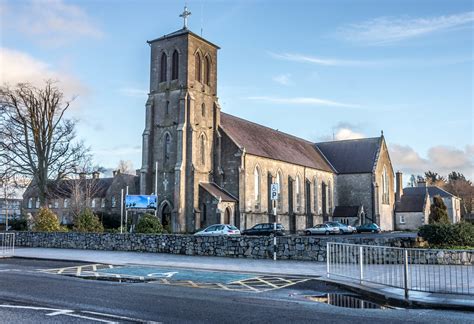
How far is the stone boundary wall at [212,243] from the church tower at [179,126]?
13.8m

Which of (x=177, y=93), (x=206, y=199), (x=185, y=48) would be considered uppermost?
(x=185, y=48)

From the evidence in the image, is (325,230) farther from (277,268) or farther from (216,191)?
(277,268)

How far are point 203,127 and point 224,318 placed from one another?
126 ft

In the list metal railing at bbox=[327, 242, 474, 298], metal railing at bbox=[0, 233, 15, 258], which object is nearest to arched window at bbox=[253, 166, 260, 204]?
metal railing at bbox=[0, 233, 15, 258]

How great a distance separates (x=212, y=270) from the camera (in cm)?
1775

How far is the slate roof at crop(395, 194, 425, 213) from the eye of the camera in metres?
68.3

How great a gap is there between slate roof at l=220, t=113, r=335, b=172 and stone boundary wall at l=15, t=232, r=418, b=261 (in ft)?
70.9

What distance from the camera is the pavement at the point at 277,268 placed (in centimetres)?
1084

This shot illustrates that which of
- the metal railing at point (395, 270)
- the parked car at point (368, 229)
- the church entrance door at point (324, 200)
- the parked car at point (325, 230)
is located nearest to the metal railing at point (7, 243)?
the metal railing at point (395, 270)

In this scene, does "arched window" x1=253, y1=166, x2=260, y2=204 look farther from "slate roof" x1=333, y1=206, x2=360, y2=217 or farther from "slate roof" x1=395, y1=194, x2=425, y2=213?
"slate roof" x1=395, y1=194, x2=425, y2=213

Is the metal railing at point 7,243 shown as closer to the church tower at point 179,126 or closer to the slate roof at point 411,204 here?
the church tower at point 179,126

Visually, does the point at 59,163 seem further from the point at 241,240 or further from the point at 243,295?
the point at 243,295

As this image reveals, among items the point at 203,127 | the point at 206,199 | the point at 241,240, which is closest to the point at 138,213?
the point at 206,199

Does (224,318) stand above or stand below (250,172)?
below
